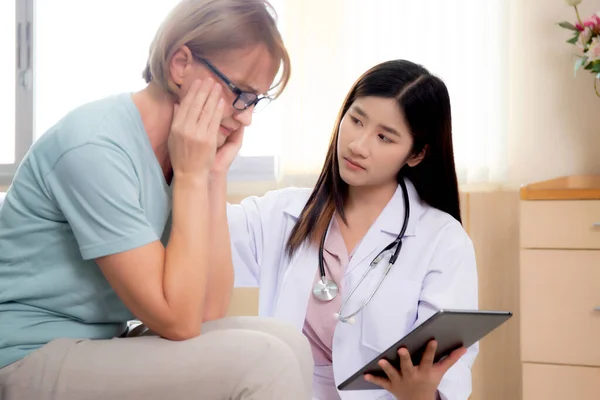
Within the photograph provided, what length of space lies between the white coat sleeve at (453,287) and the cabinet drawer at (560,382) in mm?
580

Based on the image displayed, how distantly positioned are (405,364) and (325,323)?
0.31 m

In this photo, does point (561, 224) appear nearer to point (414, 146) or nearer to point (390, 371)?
point (414, 146)

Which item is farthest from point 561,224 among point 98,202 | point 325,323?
point 98,202

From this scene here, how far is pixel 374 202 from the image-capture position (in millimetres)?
1728

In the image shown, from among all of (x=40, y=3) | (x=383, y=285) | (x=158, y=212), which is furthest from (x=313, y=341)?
(x=40, y=3)

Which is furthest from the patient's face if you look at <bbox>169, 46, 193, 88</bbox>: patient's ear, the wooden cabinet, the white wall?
the white wall

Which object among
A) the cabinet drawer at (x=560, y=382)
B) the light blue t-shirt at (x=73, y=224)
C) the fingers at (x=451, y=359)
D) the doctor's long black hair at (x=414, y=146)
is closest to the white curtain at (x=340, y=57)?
the cabinet drawer at (x=560, y=382)

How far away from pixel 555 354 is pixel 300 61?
132cm

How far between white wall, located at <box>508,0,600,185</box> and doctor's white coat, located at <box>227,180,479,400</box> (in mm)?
993

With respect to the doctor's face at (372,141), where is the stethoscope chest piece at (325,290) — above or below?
below

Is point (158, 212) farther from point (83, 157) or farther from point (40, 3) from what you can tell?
point (40, 3)

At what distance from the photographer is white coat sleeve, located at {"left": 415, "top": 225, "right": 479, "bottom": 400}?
5.06 feet

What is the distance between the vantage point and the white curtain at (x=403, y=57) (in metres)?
2.59

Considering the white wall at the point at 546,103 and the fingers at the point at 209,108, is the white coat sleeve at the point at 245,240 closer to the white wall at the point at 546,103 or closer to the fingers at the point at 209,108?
the fingers at the point at 209,108
